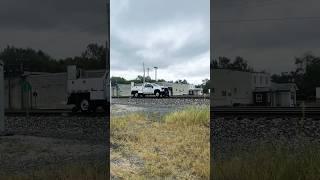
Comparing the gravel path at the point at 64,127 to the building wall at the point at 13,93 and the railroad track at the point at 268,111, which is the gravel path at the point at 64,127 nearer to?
the building wall at the point at 13,93

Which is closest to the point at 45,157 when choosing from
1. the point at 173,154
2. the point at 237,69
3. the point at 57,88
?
the point at 57,88

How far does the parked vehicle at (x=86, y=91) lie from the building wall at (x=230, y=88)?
156 centimetres

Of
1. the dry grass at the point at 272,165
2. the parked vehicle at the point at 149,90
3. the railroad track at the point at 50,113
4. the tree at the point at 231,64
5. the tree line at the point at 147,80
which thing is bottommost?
the dry grass at the point at 272,165

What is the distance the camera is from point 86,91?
252 inches

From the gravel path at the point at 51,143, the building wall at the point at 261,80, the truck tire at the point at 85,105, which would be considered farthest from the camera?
the truck tire at the point at 85,105

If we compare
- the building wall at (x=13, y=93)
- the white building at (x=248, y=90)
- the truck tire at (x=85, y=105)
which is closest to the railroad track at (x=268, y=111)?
the white building at (x=248, y=90)

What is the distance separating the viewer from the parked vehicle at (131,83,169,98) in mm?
6004

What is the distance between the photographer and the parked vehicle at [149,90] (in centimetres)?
600

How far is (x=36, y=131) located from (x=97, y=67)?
4.37ft

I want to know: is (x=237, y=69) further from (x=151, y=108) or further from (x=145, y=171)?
(x=145, y=171)

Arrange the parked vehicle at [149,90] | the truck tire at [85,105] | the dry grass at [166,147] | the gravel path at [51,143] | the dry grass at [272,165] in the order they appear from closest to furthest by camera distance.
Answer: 1. the dry grass at [272,165]
2. the dry grass at [166,147]
3. the parked vehicle at [149,90]
4. the gravel path at [51,143]
5. the truck tire at [85,105]

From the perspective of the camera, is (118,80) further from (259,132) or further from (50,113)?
(259,132)

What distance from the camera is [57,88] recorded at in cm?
655

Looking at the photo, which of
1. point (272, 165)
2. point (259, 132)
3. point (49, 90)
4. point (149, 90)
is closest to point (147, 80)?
point (149, 90)
